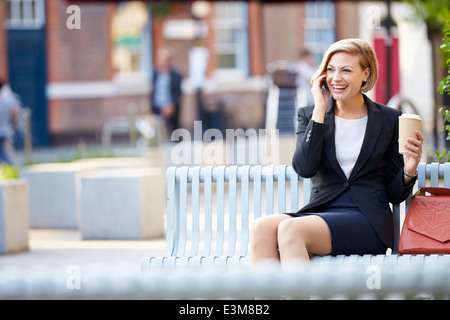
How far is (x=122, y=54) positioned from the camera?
23.9m

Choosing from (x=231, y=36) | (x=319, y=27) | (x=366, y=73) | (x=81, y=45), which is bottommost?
(x=366, y=73)

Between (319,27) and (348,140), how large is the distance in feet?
70.6

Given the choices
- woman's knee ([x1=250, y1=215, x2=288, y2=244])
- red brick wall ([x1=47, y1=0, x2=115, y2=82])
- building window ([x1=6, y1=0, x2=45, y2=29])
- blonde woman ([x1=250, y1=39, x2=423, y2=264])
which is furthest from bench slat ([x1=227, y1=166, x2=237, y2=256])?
building window ([x1=6, y1=0, x2=45, y2=29])

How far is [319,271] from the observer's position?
1.97 meters

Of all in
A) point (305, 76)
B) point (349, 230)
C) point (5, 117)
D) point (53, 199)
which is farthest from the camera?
point (305, 76)

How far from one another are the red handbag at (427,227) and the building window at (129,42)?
1981 cm

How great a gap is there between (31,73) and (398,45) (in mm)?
10072

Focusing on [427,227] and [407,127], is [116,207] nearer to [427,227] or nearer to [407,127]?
[427,227]

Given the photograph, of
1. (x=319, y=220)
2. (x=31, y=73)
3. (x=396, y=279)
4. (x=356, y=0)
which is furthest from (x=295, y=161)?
(x=31, y=73)

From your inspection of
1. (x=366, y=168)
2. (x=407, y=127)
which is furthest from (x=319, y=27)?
(x=407, y=127)

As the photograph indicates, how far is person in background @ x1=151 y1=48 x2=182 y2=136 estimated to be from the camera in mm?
18906

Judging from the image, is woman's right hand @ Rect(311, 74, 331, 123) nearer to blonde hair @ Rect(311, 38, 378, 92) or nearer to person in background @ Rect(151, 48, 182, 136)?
blonde hair @ Rect(311, 38, 378, 92)

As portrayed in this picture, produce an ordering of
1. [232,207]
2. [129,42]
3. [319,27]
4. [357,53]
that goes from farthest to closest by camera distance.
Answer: [319,27] < [129,42] < [232,207] < [357,53]

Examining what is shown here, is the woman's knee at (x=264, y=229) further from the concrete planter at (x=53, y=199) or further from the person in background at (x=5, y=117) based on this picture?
the person in background at (x=5, y=117)
